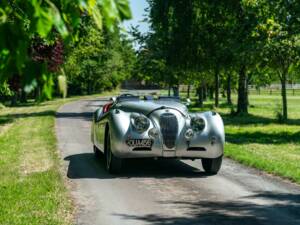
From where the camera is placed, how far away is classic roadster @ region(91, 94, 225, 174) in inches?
436

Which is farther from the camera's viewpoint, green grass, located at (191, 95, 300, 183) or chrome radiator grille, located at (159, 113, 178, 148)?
green grass, located at (191, 95, 300, 183)

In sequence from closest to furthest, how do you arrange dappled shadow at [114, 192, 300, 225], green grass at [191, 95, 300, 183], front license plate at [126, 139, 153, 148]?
dappled shadow at [114, 192, 300, 225], front license plate at [126, 139, 153, 148], green grass at [191, 95, 300, 183]

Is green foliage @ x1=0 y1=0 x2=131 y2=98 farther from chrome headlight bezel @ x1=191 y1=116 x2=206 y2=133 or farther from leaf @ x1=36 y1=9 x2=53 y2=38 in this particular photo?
chrome headlight bezel @ x1=191 y1=116 x2=206 y2=133

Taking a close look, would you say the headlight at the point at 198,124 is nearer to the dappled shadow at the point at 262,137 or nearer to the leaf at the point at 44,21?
the dappled shadow at the point at 262,137

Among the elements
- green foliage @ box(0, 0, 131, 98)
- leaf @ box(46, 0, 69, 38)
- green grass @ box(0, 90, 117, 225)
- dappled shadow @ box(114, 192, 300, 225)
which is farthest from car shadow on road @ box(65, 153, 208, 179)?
leaf @ box(46, 0, 69, 38)

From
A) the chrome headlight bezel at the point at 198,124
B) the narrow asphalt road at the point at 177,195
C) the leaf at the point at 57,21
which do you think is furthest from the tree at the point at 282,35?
the leaf at the point at 57,21

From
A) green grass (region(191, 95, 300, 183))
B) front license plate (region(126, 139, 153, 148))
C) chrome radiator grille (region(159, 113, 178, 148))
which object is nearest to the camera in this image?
front license plate (region(126, 139, 153, 148))

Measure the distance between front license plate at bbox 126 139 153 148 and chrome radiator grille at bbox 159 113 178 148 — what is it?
0.33 meters

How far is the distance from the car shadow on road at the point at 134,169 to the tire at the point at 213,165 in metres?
0.14

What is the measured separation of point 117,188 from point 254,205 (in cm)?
253

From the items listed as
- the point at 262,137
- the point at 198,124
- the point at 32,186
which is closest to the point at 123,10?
the point at 32,186

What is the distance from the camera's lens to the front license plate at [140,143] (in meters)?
11.0

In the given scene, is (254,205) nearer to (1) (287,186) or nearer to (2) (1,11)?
(1) (287,186)

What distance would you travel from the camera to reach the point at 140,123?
1113cm
